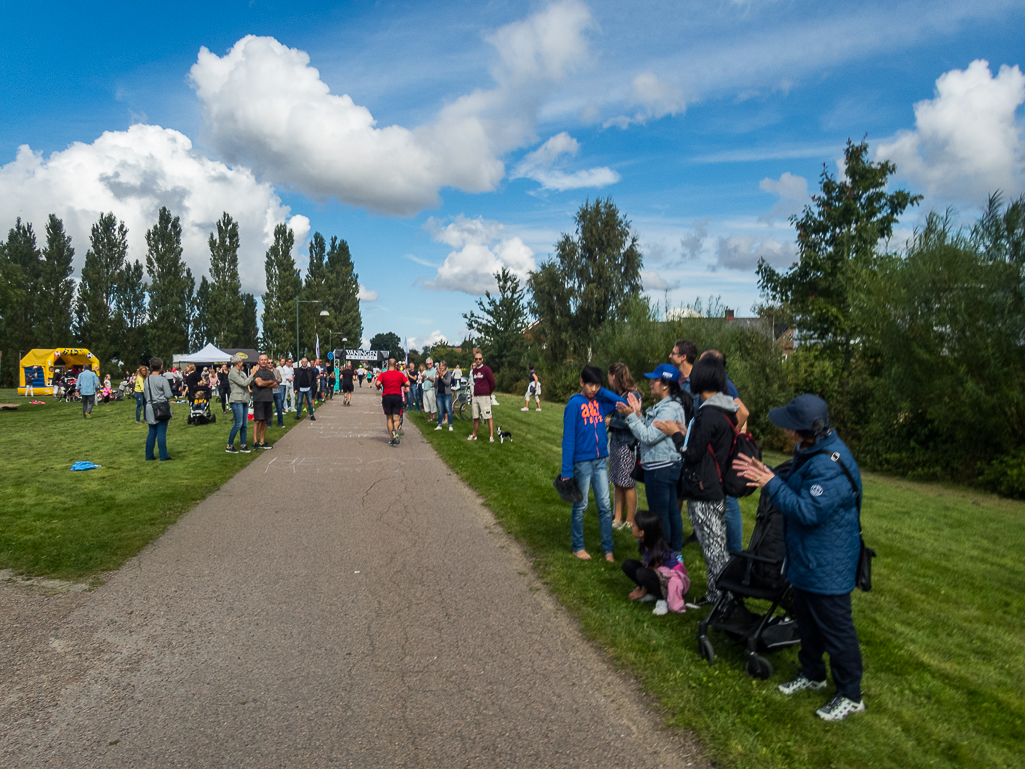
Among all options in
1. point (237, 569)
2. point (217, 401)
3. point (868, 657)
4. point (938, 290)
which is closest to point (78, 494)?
point (237, 569)

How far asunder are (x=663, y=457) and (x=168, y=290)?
67.8 m

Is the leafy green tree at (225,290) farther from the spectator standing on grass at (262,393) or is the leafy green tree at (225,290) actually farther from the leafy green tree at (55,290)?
the spectator standing on grass at (262,393)

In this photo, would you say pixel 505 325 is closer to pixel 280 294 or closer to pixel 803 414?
pixel 280 294

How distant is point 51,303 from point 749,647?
6791 centimetres

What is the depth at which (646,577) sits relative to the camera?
490cm

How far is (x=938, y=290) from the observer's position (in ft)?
41.0

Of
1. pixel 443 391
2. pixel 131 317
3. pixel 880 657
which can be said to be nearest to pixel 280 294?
pixel 131 317

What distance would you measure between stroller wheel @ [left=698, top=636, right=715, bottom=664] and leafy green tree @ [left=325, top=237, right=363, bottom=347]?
7790cm

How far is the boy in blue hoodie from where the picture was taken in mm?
5895

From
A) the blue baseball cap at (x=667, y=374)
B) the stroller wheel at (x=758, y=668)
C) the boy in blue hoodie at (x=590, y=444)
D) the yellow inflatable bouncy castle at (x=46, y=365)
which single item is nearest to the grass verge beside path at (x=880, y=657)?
the stroller wheel at (x=758, y=668)

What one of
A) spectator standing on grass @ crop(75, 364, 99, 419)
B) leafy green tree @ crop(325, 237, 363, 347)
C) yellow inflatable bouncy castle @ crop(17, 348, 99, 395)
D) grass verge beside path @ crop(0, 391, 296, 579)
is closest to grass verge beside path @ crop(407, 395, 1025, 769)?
grass verge beside path @ crop(0, 391, 296, 579)

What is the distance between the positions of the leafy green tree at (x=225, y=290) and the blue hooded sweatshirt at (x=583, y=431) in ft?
217

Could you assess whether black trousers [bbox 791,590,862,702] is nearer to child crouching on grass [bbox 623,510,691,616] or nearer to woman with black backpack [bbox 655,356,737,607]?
woman with black backpack [bbox 655,356,737,607]

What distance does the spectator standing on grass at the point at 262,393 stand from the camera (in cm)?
1336
